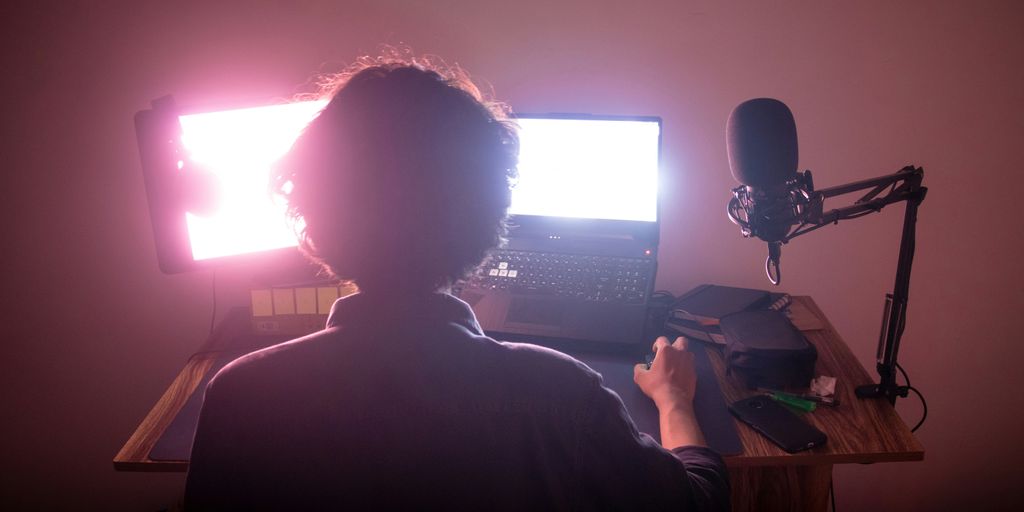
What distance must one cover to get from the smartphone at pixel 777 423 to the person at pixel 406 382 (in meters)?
0.27

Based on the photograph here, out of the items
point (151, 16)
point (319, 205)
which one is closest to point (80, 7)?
point (151, 16)

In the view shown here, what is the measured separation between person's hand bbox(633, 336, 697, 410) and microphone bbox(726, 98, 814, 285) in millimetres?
235

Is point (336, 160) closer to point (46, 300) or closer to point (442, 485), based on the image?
point (442, 485)

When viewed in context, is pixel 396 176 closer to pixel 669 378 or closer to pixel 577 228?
pixel 669 378

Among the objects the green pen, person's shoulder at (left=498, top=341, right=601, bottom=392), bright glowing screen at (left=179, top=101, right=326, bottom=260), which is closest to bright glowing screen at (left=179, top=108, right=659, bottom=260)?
bright glowing screen at (left=179, top=101, right=326, bottom=260)

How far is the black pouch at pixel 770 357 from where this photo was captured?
1.06 m

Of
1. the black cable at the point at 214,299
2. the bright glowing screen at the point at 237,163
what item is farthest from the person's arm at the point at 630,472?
the black cable at the point at 214,299

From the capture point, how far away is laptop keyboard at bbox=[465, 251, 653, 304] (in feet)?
4.17

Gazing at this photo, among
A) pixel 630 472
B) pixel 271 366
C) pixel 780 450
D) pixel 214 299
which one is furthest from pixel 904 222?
pixel 214 299

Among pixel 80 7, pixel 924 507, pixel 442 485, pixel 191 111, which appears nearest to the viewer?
pixel 442 485

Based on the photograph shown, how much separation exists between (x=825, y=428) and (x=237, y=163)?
3.60 ft

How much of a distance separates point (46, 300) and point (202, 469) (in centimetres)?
112

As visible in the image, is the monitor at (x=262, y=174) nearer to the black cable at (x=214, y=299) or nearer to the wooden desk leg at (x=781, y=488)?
the black cable at (x=214, y=299)

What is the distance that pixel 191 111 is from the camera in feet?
3.91
